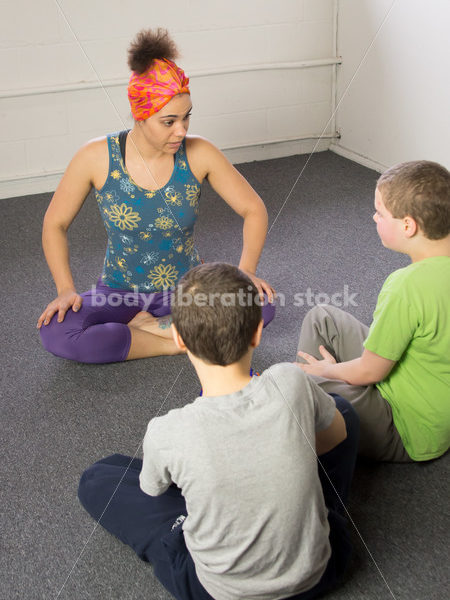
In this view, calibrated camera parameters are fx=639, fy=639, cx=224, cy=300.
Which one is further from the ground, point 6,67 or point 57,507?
point 6,67

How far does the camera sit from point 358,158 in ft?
10.5

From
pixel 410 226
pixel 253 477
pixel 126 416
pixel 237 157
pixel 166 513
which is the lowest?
pixel 237 157

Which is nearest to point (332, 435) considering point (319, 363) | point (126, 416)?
point (319, 363)

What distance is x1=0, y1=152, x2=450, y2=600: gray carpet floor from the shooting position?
44.6 inches

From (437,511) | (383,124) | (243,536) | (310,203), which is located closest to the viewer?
(243,536)

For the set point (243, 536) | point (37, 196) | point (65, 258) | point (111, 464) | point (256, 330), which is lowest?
point (37, 196)

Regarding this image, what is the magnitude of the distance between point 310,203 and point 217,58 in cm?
90

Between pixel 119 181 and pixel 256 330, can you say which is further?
pixel 119 181

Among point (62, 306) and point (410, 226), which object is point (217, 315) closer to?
point (410, 226)

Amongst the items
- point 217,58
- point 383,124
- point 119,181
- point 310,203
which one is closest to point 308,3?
point 217,58

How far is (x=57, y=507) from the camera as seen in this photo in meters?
1.30

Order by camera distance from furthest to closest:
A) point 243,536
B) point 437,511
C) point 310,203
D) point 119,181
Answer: point 310,203 < point 119,181 < point 437,511 < point 243,536

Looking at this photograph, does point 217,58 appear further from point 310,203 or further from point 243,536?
point 243,536

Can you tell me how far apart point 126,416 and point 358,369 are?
23.9 inches
